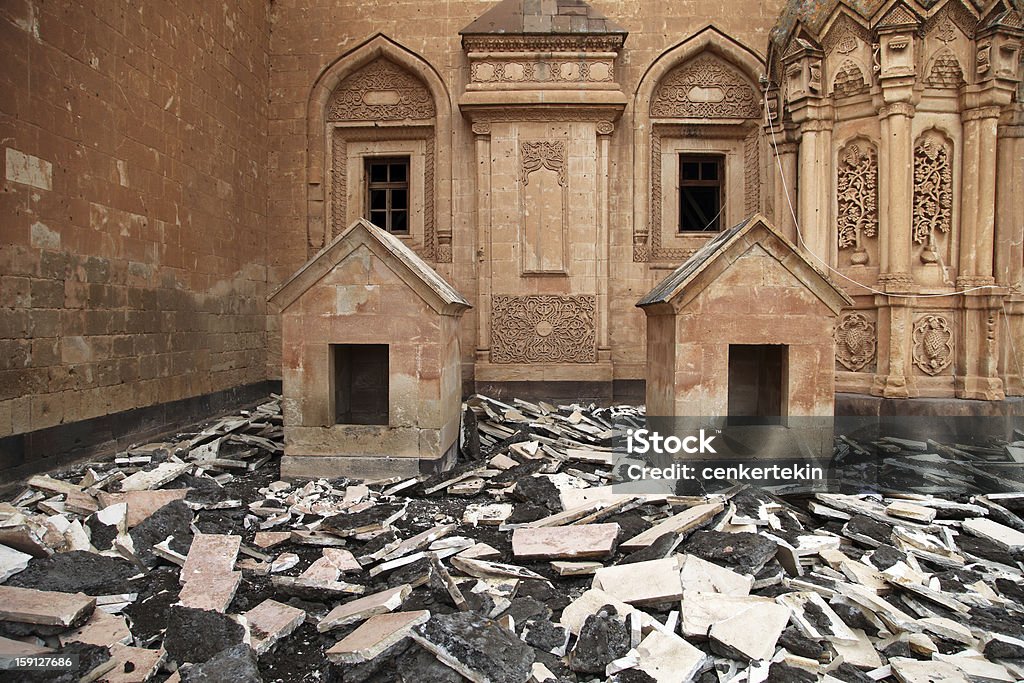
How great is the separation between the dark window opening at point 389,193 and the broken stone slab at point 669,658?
9.07 metres

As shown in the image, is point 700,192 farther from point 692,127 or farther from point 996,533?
point 996,533

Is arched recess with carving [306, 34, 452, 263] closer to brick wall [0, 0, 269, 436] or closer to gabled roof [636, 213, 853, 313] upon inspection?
brick wall [0, 0, 269, 436]

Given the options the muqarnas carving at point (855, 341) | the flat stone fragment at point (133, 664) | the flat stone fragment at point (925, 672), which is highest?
the muqarnas carving at point (855, 341)

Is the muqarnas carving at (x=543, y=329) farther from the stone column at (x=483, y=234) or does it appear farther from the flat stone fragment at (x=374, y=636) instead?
the flat stone fragment at (x=374, y=636)

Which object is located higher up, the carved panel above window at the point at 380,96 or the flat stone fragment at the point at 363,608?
the carved panel above window at the point at 380,96

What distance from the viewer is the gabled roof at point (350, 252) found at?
5.77 metres

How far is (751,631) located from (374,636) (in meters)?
1.86

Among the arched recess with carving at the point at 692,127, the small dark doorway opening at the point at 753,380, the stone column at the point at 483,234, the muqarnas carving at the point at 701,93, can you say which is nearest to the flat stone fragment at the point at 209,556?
the small dark doorway opening at the point at 753,380

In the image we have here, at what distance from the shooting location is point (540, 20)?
9961 mm

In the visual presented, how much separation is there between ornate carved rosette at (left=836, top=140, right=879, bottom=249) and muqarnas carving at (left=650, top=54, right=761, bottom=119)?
8.38 ft

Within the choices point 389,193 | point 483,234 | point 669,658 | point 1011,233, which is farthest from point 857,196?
point 669,658

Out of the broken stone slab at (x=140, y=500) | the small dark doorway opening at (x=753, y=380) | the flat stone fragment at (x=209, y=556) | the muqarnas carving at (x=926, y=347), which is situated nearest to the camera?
the flat stone fragment at (x=209, y=556)

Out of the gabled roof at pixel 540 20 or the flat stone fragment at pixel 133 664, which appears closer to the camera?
the flat stone fragment at pixel 133 664

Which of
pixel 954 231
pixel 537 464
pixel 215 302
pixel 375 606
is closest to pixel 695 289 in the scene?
pixel 537 464
